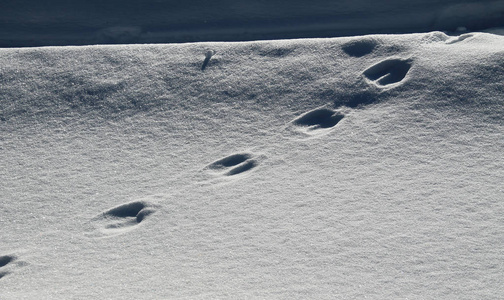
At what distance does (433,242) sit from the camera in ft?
7.29

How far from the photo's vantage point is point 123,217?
256cm

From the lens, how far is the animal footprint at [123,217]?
2503mm

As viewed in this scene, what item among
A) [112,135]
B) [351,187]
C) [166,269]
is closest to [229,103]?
[112,135]

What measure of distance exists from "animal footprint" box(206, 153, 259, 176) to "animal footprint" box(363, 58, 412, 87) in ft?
2.34

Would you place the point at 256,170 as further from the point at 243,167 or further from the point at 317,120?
the point at 317,120

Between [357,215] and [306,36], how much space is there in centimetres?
161

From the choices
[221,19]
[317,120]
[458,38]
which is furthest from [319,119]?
[221,19]

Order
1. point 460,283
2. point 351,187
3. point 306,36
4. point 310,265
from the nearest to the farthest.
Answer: point 460,283
point 310,265
point 351,187
point 306,36

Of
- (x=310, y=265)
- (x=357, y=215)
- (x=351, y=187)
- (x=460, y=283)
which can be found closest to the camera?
(x=460, y=283)

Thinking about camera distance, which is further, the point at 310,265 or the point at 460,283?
the point at 310,265

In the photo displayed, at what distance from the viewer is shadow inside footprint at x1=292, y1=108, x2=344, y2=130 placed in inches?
115

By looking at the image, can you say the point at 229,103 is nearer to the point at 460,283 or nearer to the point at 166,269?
the point at 166,269

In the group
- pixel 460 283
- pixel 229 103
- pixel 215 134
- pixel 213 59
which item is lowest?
pixel 460 283

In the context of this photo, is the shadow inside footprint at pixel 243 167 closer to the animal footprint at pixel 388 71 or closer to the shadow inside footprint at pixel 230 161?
the shadow inside footprint at pixel 230 161
